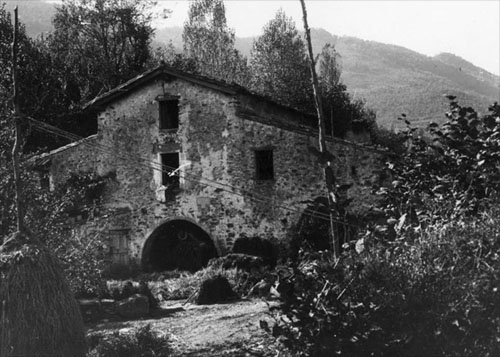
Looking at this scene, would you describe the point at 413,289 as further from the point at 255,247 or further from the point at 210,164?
the point at 210,164

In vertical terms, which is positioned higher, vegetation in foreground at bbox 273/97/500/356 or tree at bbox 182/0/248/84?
tree at bbox 182/0/248/84

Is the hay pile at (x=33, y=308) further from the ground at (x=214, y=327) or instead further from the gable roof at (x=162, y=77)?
the gable roof at (x=162, y=77)

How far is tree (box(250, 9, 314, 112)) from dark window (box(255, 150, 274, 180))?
15.0m

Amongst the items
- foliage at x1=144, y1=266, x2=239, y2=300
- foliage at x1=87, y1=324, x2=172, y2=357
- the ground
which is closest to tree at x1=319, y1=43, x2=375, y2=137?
foliage at x1=144, y1=266, x2=239, y2=300

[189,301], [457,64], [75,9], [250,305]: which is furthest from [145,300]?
[457,64]

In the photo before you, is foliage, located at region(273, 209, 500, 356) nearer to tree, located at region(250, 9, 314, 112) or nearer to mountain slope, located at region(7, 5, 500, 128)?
tree, located at region(250, 9, 314, 112)

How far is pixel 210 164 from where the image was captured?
59.9 feet

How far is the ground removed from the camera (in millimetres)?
7964

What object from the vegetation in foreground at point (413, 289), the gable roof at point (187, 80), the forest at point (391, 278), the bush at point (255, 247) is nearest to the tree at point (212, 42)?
the gable roof at point (187, 80)

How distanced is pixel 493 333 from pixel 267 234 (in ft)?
38.0

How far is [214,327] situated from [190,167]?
9.36 metres

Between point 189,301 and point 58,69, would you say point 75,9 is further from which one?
point 189,301

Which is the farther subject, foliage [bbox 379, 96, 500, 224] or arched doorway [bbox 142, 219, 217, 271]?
arched doorway [bbox 142, 219, 217, 271]

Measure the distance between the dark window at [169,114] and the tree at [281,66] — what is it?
14623mm
